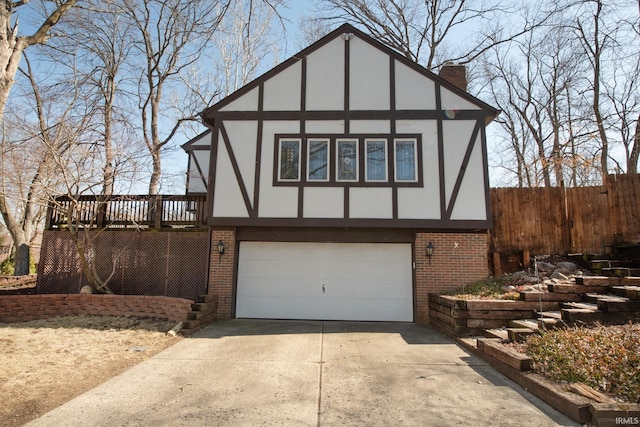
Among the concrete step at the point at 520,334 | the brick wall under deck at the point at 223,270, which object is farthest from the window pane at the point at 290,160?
the concrete step at the point at 520,334

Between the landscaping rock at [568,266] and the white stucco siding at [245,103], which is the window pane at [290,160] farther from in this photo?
the landscaping rock at [568,266]

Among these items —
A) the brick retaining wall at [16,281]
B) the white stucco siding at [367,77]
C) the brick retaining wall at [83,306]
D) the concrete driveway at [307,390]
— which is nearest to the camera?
the concrete driveway at [307,390]

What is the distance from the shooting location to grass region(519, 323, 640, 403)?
3.73m

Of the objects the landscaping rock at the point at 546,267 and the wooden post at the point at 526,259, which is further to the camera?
the wooden post at the point at 526,259

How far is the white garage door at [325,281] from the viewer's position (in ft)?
29.2

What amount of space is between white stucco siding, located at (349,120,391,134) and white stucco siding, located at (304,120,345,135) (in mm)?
295

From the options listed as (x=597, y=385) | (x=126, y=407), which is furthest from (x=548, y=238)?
(x=126, y=407)

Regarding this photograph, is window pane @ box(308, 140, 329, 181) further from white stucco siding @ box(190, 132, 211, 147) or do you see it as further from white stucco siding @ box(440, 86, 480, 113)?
white stucco siding @ box(190, 132, 211, 147)

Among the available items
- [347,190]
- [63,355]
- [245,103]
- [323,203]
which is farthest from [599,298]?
[63,355]

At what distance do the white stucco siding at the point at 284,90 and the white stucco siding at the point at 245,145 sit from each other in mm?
758

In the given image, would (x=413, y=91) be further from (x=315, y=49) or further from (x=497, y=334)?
(x=497, y=334)

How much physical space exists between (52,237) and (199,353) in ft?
24.1

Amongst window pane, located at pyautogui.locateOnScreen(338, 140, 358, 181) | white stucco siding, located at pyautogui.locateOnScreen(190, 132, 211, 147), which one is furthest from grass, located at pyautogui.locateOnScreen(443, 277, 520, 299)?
white stucco siding, located at pyautogui.locateOnScreen(190, 132, 211, 147)

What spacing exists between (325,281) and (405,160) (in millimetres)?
3853
